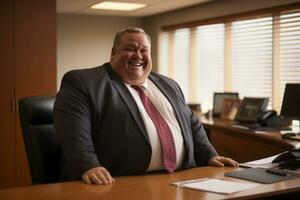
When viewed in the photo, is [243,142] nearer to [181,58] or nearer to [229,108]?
[229,108]

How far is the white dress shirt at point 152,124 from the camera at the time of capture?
207 cm

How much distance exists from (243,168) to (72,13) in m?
4.57

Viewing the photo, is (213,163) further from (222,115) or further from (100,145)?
(222,115)

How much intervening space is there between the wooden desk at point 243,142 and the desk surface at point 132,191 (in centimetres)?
150

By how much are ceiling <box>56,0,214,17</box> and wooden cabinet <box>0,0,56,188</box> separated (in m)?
0.78

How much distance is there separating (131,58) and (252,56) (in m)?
2.96

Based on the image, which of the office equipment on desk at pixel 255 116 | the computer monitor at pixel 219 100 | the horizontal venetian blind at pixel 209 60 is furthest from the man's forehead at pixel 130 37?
the horizontal venetian blind at pixel 209 60

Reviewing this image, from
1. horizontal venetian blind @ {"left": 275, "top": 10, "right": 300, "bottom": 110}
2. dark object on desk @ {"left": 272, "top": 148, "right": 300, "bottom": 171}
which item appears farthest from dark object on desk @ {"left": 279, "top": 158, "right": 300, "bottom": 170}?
horizontal venetian blind @ {"left": 275, "top": 10, "right": 300, "bottom": 110}

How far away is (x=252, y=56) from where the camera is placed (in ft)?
16.3

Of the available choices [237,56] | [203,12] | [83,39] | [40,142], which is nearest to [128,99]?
[40,142]

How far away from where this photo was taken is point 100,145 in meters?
2.07

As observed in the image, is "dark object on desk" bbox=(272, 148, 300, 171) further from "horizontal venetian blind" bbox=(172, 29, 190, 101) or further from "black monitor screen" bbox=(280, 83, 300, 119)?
"horizontal venetian blind" bbox=(172, 29, 190, 101)

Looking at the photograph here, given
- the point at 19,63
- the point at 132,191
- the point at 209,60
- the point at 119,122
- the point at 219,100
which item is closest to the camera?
the point at 132,191

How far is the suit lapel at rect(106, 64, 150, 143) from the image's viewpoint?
2066 mm
